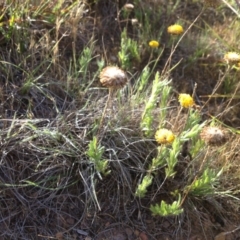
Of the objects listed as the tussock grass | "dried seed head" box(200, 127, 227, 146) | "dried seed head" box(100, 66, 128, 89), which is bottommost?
the tussock grass

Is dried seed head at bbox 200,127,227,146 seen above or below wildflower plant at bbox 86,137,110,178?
above

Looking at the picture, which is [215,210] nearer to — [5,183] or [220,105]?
[220,105]

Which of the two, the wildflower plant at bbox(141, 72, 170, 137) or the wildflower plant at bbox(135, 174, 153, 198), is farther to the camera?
the wildflower plant at bbox(141, 72, 170, 137)

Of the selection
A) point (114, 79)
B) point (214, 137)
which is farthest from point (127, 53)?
point (214, 137)

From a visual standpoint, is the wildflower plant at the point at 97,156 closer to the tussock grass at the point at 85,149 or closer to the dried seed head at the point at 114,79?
the tussock grass at the point at 85,149

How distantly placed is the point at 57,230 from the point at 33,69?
79 cm

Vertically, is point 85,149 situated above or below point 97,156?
below

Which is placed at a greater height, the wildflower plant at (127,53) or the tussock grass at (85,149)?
the wildflower plant at (127,53)

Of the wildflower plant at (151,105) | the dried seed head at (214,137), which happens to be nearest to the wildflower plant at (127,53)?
the wildflower plant at (151,105)

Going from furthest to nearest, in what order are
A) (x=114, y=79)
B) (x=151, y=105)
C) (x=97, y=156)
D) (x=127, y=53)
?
(x=127, y=53)
(x=151, y=105)
(x=97, y=156)
(x=114, y=79)

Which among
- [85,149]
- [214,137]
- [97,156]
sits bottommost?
[85,149]

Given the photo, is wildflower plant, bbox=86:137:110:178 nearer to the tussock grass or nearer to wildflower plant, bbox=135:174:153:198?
the tussock grass

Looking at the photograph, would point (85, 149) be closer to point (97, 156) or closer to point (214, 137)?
point (97, 156)

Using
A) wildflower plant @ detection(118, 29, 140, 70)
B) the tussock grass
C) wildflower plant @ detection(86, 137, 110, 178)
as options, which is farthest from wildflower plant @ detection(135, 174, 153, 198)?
wildflower plant @ detection(118, 29, 140, 70)
